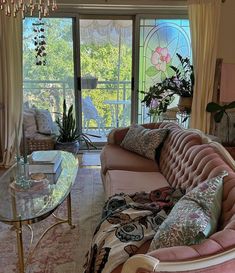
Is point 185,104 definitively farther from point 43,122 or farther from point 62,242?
point 62,242

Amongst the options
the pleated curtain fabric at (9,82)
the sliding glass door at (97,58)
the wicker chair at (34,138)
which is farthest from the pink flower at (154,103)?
the pleated curtain fabric at (9,82)

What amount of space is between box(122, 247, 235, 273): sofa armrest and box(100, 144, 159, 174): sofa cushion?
1.77 m

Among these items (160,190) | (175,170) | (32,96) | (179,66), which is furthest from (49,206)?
(179,66)

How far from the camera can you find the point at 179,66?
4641 millimetres

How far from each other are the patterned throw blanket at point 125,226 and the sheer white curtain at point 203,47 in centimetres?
223

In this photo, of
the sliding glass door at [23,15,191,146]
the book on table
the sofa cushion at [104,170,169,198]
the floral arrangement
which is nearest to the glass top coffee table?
the book on table

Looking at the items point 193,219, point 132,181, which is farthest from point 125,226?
point 132,181

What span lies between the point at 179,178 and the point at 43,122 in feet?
8.58

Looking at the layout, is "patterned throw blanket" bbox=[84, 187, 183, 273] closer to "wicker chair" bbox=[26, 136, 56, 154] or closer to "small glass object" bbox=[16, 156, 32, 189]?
"small glass object" bbox=[16, 156, 32, 189]

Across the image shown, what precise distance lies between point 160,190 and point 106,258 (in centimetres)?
82

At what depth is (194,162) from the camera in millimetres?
2277

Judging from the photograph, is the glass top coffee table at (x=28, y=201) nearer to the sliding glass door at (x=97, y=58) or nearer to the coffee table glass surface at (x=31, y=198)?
the coffee table glass surface at (x=31, y=198)

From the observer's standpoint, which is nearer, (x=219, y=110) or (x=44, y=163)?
(x=44, y=163)

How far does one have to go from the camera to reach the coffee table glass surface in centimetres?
196
